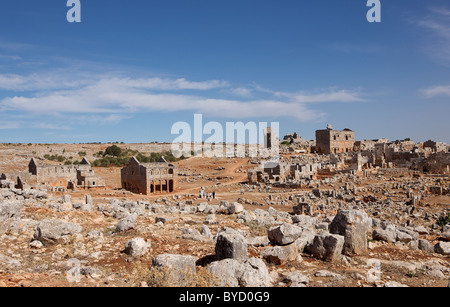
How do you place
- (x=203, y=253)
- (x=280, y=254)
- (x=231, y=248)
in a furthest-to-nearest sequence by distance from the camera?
1. (x=203, y=253)
2. (x=280, y=254)
3. (x=231, y=248)

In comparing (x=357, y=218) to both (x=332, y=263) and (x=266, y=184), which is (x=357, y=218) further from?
(x=266, y=184)

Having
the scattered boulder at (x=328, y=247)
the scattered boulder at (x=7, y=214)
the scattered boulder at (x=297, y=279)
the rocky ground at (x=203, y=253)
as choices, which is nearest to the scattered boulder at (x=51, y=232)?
the rocky ground at (x=203, y=253)

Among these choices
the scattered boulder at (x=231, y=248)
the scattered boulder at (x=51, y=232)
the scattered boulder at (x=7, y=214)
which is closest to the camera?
the scattered boulder at (x=231, y=248)

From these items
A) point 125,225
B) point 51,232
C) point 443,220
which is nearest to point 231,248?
point 51,232

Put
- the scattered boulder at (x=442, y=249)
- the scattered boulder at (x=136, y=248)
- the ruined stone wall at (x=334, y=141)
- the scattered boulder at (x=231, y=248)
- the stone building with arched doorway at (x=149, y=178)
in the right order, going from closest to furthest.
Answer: the scattered boulder at (x=231, y=248)
the scattered boulder at (x=136, y=248)
the scattered boulder at (x=442, y=249)
the stone building with arched doorway at (x=149, y=178)
the ruined stone wall at (x=334, y=141)

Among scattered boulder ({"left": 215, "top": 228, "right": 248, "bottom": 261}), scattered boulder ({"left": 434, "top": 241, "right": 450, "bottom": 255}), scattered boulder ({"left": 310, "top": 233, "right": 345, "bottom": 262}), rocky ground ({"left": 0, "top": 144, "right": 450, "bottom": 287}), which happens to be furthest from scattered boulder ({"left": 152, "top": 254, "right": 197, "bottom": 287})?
scattered boulder ({"left": 434, "top": 241, "right": 450, "bottom": 255})

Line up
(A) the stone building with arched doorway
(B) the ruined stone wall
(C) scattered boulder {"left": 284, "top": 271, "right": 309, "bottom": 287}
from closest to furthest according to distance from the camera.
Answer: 1. (C) scattered boulder {"left": 284, "top": 271, "right": 309, "bottom": 287}
2. (A) the stone building with arched doorway
3. (B) the ruined stone wall

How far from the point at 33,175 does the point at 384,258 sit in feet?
109

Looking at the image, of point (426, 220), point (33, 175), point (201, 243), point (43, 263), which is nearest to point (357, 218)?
point (201, 243)

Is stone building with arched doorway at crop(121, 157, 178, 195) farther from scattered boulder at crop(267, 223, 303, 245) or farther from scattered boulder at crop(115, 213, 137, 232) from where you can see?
scattered boulder at crop(267, 223, 303, 245)

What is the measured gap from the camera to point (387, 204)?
81.0ft

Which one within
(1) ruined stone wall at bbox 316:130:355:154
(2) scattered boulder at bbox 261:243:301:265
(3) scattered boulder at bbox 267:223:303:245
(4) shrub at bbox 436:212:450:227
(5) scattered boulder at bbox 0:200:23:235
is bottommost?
(4) shrub at bbox 436:212:450:227

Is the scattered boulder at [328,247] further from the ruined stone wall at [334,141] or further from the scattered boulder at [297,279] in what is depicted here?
the ruined stone wall at [334,141]

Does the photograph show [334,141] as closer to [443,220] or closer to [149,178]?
[149,178]
